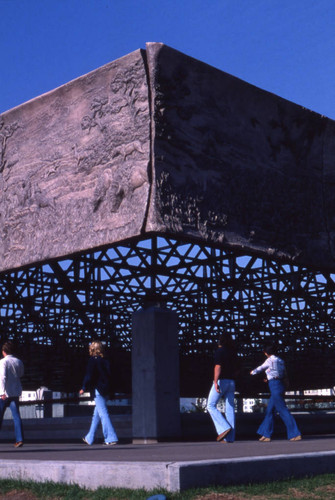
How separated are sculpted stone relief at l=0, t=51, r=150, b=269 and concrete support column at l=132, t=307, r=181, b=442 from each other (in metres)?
2.23

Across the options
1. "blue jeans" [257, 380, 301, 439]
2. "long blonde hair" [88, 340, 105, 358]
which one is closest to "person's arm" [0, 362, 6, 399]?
"long blonde hair" [88, 340, 105, 358]

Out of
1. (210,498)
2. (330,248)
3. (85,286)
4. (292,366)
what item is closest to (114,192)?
(330,248)

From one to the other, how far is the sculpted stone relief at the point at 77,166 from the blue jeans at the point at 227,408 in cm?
306

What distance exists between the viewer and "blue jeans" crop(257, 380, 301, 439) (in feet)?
43.4

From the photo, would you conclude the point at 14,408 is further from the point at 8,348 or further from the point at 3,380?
the point at 8,348

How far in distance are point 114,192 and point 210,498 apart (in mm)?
7392

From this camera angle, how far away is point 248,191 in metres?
13.8

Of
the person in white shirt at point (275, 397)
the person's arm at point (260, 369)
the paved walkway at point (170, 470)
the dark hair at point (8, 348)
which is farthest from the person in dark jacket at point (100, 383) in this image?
the paved walkway at point (170, 470)

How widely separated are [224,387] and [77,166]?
469cm

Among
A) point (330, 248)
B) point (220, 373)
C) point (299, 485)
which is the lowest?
point (299, 485)

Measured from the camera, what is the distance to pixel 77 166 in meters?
13.6

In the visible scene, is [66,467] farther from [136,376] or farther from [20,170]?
[20,170]

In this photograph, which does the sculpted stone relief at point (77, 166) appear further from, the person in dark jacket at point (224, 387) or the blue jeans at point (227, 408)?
the blue jeans at point (227, 408)

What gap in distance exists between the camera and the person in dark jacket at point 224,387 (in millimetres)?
12562
